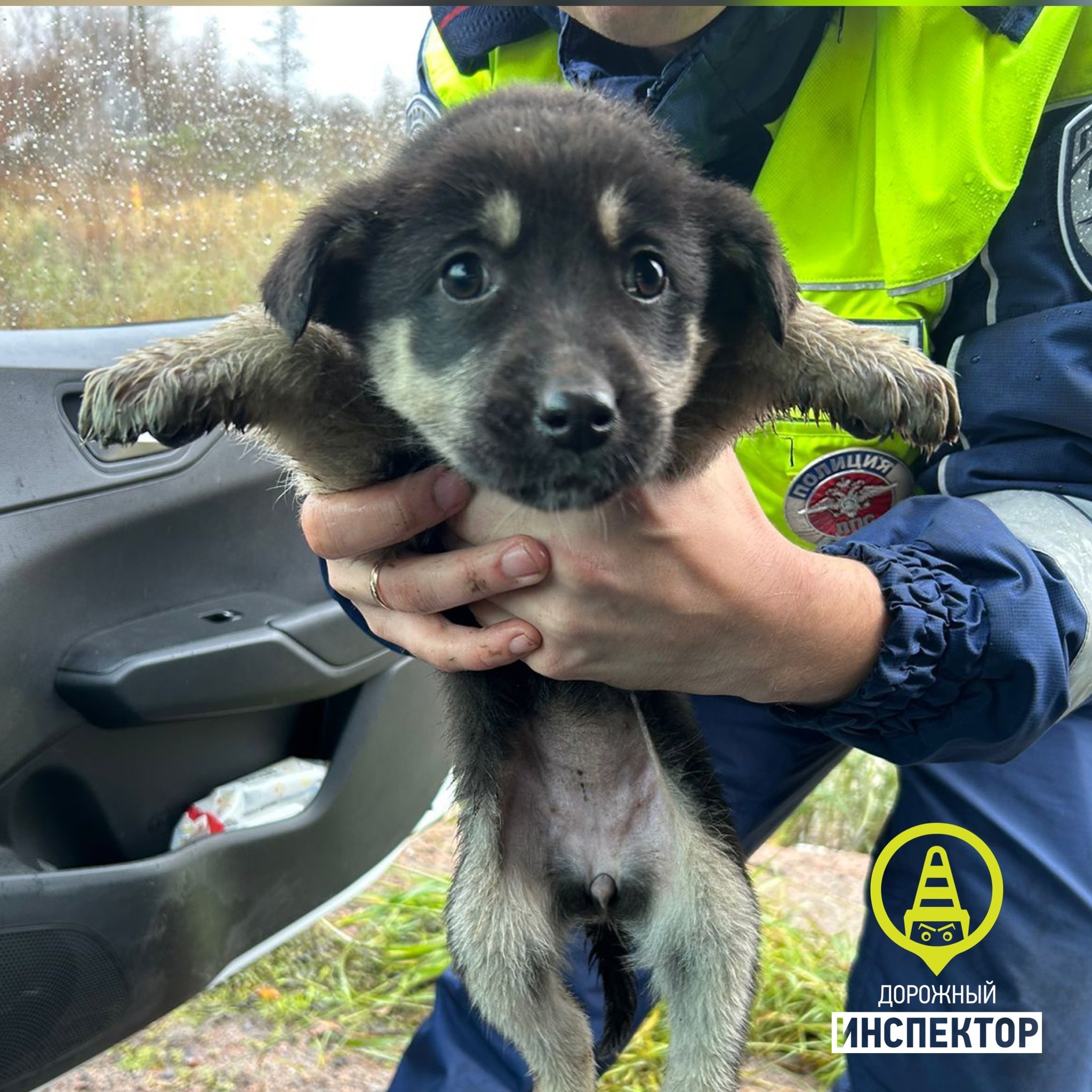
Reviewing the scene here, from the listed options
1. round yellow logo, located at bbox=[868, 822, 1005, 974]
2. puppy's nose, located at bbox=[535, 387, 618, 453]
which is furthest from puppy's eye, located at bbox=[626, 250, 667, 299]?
round yellow logo, located at bbox=[868, 822, 1005, 974]

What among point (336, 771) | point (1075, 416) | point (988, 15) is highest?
point (988, 15)

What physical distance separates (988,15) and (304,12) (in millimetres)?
1085

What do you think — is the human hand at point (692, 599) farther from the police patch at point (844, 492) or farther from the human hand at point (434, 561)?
the police patch at point (844, 492)

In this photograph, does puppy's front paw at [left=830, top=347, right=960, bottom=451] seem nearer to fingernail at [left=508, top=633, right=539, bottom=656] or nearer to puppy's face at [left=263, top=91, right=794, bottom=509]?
puppy's face at [left=263, top=91, right=794, bottom=509]

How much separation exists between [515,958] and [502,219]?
1.10 meters

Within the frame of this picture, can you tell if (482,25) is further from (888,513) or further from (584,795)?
(584,795)

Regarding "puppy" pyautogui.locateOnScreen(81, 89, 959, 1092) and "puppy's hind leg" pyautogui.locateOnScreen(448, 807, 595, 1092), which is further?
"puppy's hind leg" pyautogui.locateOnScreen(448, 807, 595, 1092)

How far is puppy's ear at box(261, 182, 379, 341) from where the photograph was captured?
4.44 ft

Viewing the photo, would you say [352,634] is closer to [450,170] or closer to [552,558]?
[552,558]

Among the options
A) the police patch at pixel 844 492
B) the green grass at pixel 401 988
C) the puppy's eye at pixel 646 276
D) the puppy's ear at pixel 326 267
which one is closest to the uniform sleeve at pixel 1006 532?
the police patch at pixel 844 492

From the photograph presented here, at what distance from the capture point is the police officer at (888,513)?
161 cm

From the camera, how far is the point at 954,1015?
6.68 feet

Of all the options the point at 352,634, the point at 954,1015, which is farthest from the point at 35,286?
the point at 954,1015

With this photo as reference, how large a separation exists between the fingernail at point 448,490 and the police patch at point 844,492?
2.50 ft
